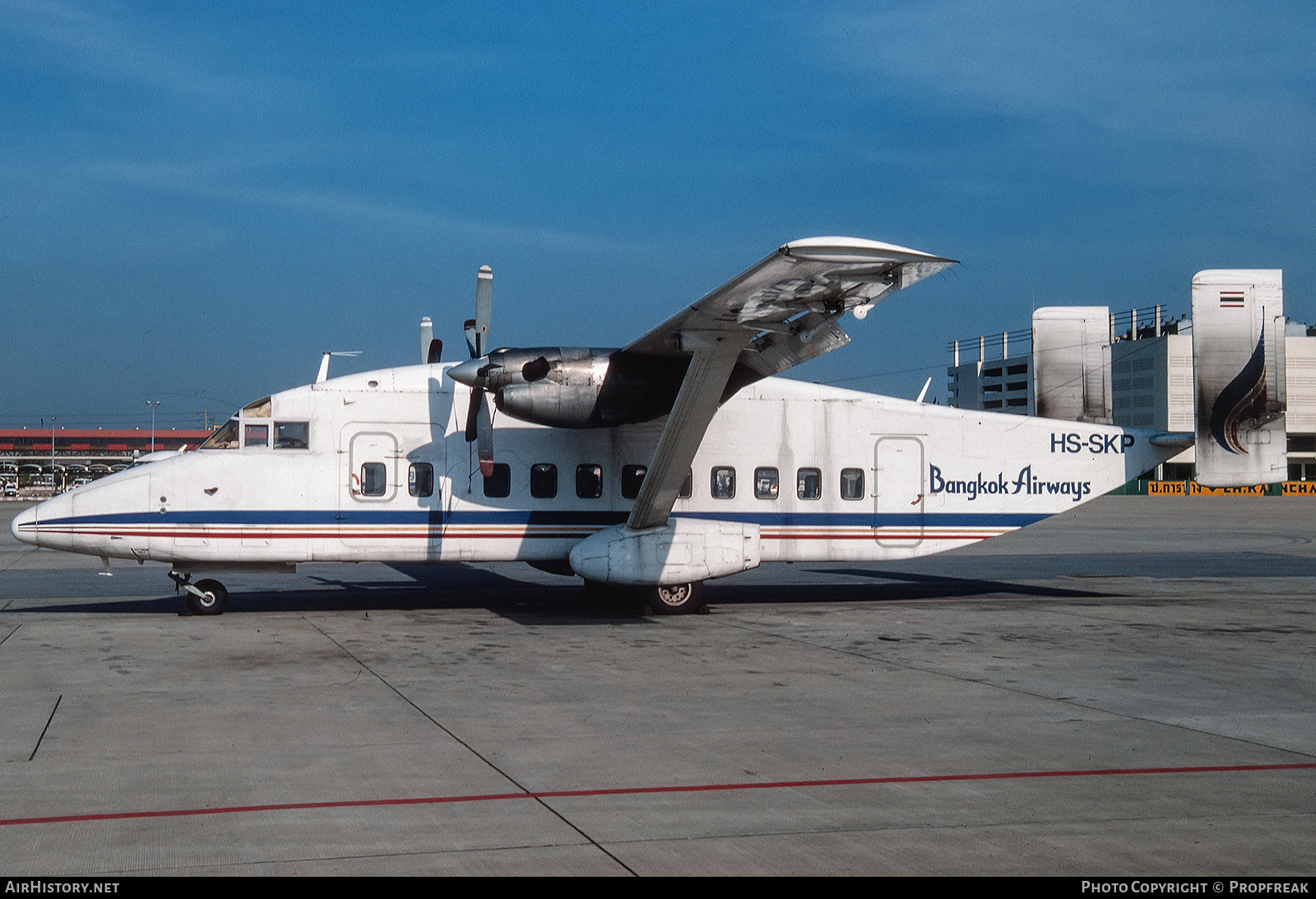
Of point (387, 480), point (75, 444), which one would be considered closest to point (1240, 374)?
point (387, 480)

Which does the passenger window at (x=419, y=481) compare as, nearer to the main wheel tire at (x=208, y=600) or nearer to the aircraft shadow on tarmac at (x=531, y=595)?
the aircraft shadow on tarmac at (x=531, y=595)

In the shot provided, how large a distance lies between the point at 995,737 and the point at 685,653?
4.83 m

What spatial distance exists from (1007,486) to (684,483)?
215 inches

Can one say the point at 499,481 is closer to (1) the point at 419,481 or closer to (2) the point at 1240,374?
(1) the point at 419,481

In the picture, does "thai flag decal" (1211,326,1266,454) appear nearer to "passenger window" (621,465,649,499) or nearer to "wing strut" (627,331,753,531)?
"wing strut" (627,331,753,531)

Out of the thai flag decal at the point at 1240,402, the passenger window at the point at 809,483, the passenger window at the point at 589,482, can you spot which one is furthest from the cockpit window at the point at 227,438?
the thai flag decal at the point at 1240,402

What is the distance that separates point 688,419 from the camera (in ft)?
48.1

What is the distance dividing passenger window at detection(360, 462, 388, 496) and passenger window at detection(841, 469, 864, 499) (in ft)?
22.9

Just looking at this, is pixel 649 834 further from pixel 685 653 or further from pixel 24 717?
pixel 685 653

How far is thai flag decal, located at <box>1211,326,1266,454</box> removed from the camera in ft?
58.9

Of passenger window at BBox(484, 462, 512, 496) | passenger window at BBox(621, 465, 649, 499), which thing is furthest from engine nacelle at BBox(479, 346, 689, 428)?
passenger window at BBox(484, 462, 512, 496)

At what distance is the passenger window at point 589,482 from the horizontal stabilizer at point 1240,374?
31.7 ft

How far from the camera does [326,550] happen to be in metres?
15.9

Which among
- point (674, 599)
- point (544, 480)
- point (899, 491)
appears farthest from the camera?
point (899, 491)
